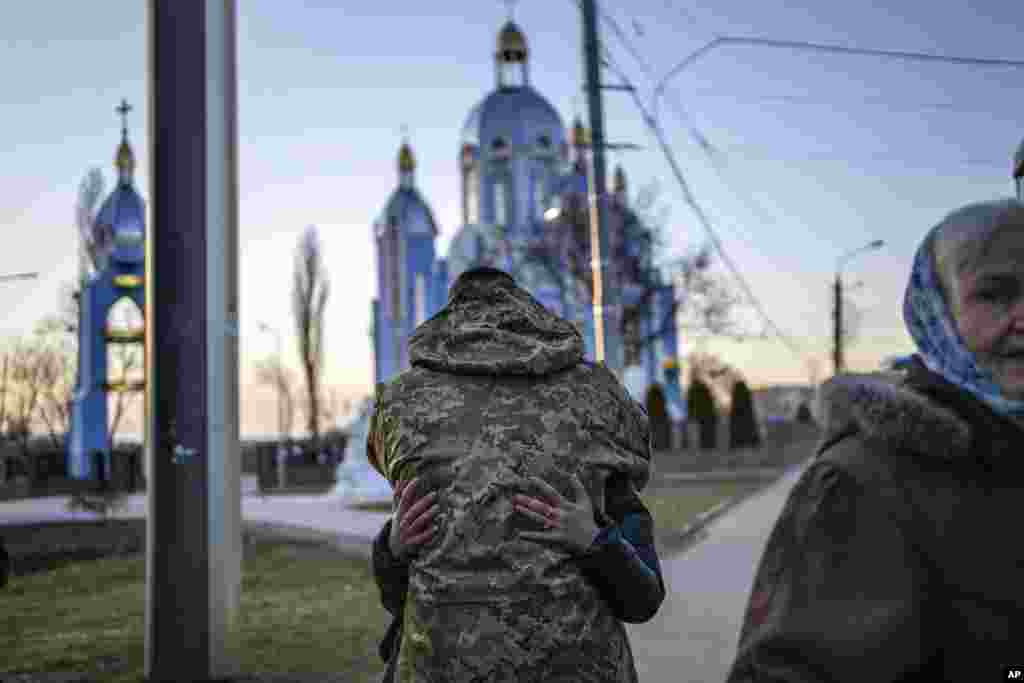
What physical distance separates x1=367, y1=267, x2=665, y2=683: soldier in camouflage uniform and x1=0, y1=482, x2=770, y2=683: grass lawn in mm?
4674

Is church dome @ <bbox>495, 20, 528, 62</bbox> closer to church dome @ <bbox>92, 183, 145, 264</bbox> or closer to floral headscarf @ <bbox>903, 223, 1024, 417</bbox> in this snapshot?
church dome @ <bbox>92, 183, 145, 264</bbox>

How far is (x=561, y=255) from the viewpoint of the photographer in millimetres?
45938

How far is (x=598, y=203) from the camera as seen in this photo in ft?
42.9

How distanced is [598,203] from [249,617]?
571cm

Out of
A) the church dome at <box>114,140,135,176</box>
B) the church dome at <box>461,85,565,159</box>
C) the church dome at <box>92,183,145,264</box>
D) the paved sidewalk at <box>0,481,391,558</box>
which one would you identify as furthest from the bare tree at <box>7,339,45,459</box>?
the church dome at <box>461,85,565,159</box>

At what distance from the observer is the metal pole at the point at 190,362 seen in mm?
6605

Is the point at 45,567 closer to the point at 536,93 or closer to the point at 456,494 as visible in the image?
the point at 456,494

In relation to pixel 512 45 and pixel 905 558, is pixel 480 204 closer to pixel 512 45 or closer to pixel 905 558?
pixel 512 45

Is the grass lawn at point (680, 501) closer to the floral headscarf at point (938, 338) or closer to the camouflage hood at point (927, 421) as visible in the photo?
the floral headscarf at point (938, 338)

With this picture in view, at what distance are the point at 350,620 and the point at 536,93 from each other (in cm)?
6741

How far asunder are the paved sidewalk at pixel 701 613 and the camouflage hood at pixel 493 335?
51.7 inches

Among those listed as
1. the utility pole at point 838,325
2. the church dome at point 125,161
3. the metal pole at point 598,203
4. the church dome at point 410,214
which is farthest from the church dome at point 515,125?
the metal pole at point 598,203

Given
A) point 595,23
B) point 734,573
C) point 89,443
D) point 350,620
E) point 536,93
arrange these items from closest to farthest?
point 350,620 → point 734,573 → point 595,23 → point 89,443 → point 536,93

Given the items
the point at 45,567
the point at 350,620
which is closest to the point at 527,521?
the point at 350,620
